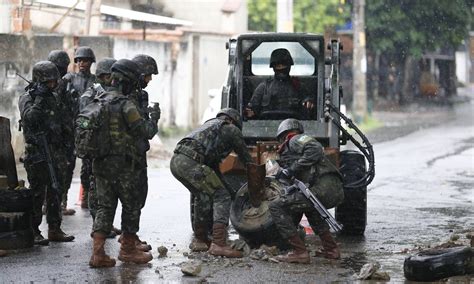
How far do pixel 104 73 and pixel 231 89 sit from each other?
189cm

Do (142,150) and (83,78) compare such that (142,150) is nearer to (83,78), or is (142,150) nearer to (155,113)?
(155,113)

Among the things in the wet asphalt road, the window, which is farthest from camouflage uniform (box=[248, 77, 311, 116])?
the wet asphalt road

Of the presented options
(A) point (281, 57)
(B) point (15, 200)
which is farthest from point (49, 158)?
(A) point (281, 57)

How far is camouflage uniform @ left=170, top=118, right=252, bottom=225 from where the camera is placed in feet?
33.8

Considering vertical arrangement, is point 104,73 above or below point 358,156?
above

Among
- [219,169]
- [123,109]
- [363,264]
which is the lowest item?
[363,264]

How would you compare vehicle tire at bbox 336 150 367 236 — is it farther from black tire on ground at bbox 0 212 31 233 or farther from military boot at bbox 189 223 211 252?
black tire on ground at bbox 0 212 31 233

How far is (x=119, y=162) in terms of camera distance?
9688 millimetres

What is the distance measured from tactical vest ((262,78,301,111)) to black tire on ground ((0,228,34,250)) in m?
3.40

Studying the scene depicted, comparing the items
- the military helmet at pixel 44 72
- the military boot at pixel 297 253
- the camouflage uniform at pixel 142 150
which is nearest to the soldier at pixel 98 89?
the military helmet at pixel 44 72

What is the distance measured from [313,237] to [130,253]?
8.60 feet

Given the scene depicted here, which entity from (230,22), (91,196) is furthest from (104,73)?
(230,22)

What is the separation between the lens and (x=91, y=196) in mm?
11297

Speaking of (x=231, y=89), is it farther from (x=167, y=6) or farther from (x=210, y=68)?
(x=167, y=6)
